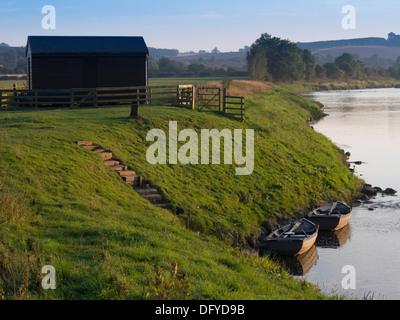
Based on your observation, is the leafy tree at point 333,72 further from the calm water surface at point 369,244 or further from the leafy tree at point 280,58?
the calm water surface at point 369,244

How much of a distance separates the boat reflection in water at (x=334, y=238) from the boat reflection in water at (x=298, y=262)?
1.56m

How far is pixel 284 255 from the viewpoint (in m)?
21.8

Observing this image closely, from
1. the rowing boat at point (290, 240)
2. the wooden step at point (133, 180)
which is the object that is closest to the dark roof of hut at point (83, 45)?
the wooden step at point (133, 180)

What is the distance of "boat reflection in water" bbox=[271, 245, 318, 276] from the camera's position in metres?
20.4

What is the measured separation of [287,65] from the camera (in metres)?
132

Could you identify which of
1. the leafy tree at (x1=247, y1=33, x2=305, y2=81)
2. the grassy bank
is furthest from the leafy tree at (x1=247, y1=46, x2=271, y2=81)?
the grassy bank

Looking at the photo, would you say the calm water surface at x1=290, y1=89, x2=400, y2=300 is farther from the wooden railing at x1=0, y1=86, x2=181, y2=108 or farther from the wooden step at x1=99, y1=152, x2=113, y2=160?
the wooden railing at x1=0, y1=86, x2=181, y2=108

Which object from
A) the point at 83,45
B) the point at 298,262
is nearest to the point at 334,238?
the point at 298,262

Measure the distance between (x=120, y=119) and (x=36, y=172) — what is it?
12.3m

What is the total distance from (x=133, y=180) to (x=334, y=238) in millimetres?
9946

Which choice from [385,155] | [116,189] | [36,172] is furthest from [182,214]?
[385,155]

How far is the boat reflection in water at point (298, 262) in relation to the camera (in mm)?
20375

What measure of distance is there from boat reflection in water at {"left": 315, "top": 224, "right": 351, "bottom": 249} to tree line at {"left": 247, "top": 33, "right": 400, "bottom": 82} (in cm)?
9439
